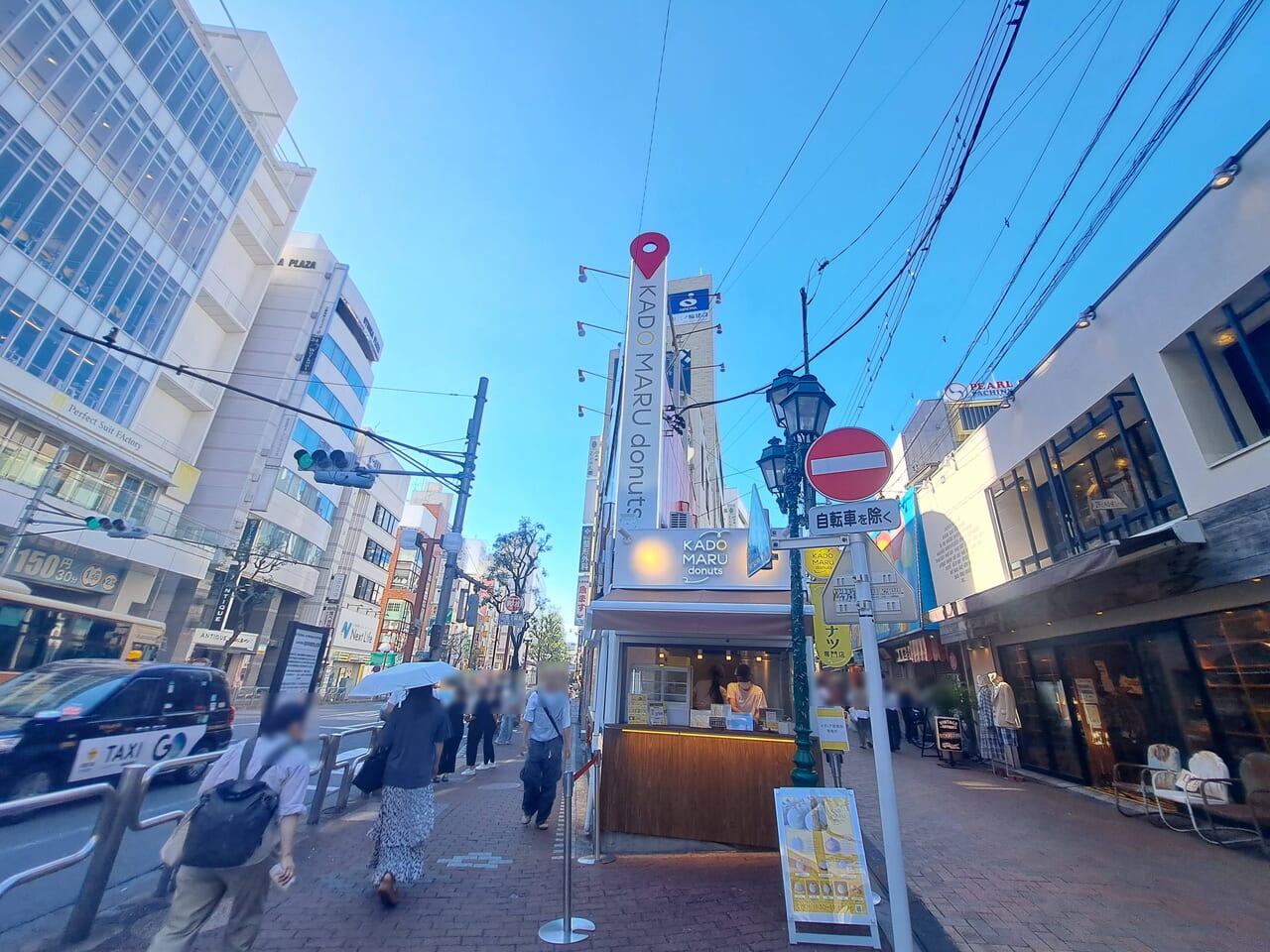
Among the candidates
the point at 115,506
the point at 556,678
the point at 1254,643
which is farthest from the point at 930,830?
the point at 115,506

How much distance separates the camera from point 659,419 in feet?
39.7

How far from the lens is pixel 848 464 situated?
12.8 feet

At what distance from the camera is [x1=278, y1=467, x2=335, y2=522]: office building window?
3370 centimetres

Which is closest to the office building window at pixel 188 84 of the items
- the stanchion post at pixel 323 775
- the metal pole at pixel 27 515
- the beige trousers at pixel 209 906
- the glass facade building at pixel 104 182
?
the glass facade building at pixel 104 182

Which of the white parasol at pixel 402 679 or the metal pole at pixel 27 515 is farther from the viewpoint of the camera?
the metal pole at pixel 27 515

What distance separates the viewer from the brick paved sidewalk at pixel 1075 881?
12.9 feet

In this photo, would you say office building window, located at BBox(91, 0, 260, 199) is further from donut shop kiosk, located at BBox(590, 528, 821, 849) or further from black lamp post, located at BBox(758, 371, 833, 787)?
black lamp post, located at BBox(758, 371, 833, 787)

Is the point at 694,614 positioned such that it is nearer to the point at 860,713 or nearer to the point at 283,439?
the point at 860,713

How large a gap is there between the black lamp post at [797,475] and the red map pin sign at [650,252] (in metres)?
8.74

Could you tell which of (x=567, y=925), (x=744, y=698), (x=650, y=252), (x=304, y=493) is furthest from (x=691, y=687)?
(x=304, y=493)

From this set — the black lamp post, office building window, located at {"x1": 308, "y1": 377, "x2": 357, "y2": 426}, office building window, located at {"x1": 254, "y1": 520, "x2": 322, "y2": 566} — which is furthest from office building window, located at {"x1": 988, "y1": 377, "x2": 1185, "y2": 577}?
office building window, located at {"x1": 254, "y1": 520, "x2": 322, "y2": 566}

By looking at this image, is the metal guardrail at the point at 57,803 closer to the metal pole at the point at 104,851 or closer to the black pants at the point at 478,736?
the metal pole at the point at 104,851

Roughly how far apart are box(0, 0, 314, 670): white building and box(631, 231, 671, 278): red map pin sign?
17044mm

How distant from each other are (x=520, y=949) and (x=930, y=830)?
18.2ft
